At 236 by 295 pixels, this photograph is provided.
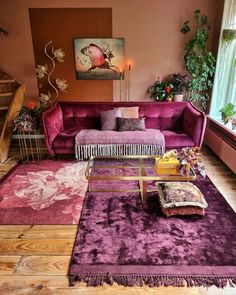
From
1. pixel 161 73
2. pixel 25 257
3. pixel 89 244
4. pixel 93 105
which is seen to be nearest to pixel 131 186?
pixel 89 244

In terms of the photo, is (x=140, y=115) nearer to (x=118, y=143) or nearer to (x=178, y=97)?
(x=118, y=143)

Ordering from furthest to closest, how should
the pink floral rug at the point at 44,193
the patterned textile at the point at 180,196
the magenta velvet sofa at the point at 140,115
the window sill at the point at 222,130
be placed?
the magenta velvet sofa at the point at 140,115 → the window sill at the point at 222,130 → the pink floral rug at the point at 44,193 → the patterned textile at the point at 180,196

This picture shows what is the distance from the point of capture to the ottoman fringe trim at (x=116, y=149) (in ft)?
10.6

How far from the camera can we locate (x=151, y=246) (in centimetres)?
178

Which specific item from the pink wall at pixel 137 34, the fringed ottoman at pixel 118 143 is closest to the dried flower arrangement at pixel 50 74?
the pink wall at pixel 137 34

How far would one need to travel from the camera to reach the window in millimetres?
3445

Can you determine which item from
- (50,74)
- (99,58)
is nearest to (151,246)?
(99,58)

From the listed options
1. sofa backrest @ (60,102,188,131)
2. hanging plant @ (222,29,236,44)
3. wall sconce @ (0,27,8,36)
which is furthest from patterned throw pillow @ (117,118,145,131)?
wall sconce @ (0,27,8,36)

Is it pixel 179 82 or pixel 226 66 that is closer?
pixel 226 66

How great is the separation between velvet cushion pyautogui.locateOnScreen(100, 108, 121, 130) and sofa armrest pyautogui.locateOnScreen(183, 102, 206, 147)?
1067 mm

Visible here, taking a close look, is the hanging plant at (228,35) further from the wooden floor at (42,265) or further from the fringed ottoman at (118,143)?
the wooden floor at (42,265)

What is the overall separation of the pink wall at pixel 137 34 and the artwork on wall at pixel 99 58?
0.15 metres

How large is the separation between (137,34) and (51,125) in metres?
2.30

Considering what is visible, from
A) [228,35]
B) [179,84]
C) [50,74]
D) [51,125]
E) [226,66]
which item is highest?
[228,35]
